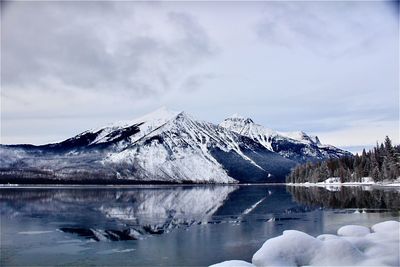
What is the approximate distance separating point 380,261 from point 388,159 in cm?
12805

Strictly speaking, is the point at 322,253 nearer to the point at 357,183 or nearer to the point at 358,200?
the point at 358,200

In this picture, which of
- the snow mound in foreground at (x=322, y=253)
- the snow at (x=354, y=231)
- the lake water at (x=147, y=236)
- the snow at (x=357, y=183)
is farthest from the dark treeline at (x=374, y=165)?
the snow mound in foreground at (x=322, y=253)

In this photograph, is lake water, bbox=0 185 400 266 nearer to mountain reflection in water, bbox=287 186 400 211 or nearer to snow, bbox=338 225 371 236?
snow, bbox=338 225 371 236

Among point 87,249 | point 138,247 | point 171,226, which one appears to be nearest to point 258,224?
point 171,226

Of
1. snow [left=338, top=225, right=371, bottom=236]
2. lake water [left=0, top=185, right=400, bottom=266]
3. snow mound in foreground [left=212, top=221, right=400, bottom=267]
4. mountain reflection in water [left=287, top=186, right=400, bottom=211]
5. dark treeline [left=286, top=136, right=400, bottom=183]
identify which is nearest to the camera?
snow mound in foreground [left=212, top=221, right=400, bottom=267]

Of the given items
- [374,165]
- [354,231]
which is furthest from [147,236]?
[374,165]

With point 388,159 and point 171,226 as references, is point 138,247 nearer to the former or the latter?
point 171,226

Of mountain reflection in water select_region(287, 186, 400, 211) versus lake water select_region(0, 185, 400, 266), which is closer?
lake water select_region(0, 185, 400, 266)

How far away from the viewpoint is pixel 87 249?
3388cm

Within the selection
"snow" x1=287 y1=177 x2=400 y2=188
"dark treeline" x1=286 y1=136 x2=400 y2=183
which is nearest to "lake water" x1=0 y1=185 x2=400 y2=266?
"snow" x1=287 y1=177 x2=400 y2=188

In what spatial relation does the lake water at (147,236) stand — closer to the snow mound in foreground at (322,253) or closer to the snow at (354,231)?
the snow mound in foreground at (322,253)

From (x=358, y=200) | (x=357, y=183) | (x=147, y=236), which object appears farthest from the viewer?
(x=357, y=183)

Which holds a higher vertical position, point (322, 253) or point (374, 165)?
point (374, 165)

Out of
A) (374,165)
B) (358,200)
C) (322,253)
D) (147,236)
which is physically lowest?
(147,236)
